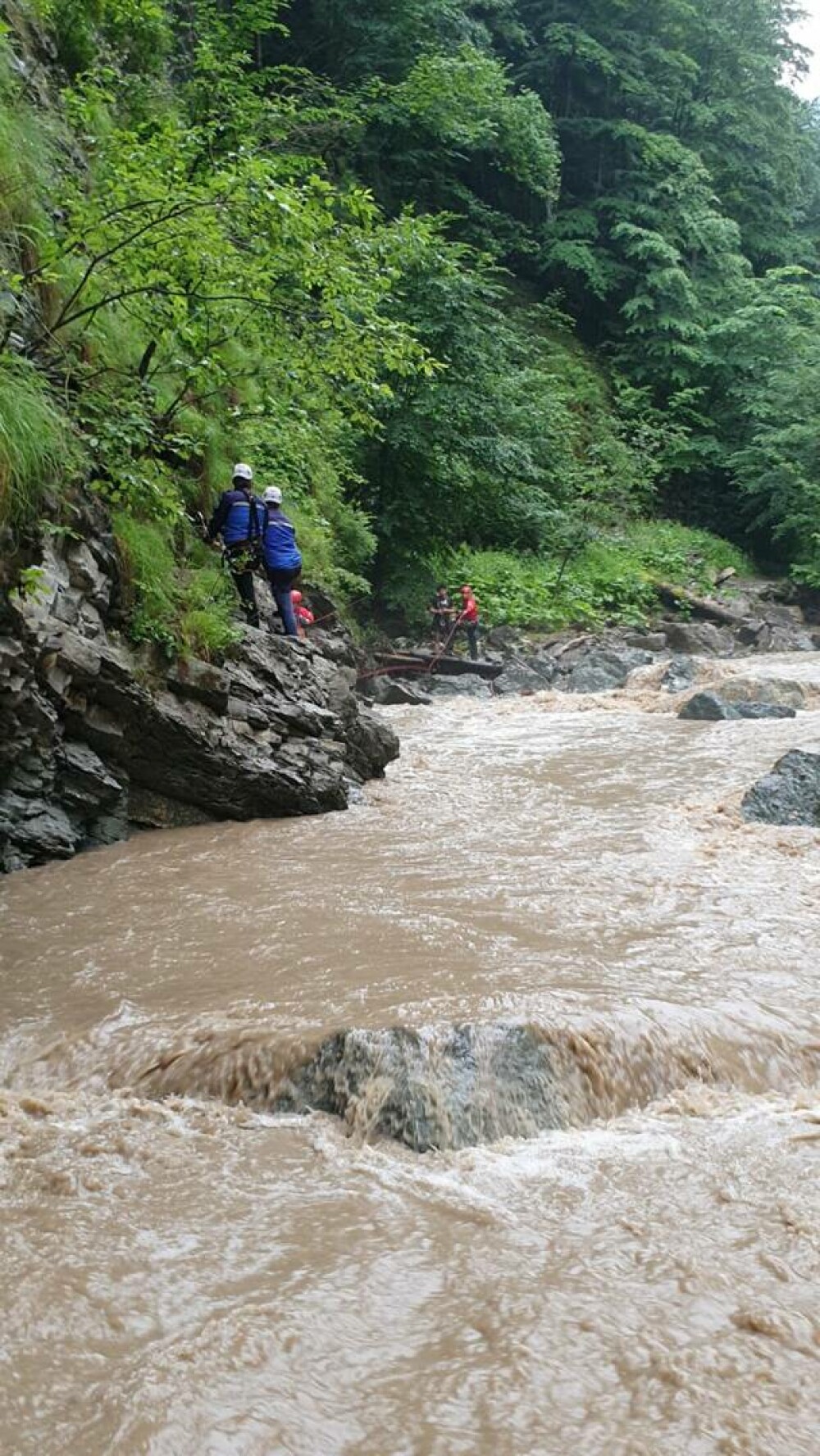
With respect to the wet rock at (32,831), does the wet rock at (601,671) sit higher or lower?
higher

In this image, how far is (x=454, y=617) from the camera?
64.8 ft

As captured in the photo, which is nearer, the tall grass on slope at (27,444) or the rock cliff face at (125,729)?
the tall grass on slope at (27,444)

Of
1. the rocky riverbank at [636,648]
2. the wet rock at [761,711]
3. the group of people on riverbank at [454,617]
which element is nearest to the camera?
the wet rock at [761,711]

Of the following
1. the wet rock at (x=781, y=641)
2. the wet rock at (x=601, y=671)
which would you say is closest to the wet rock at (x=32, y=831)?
the wet rock at (x=601, y=671)

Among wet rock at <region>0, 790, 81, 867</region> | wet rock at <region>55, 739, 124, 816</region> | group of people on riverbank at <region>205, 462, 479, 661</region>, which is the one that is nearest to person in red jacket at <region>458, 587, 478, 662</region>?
group of people on riverbank at <region>205, 462, 479, 661</region>

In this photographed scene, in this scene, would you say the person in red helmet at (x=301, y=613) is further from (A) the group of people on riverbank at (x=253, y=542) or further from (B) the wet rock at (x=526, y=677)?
(B) the wet rock at (x=526, y=677)

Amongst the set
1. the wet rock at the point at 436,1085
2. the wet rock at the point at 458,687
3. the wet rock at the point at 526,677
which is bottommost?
the wet rock at the point at 458,687

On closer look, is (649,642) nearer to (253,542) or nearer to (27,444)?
(253,542)

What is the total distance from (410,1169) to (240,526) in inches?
297

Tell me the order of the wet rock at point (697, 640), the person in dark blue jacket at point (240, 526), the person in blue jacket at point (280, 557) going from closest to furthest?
the person in dark blue jacket at point (240, 526) → the person in blue jacket at point (280, 557) → the wet rock at point (697, 640)

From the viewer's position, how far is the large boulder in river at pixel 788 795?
7.93 metres

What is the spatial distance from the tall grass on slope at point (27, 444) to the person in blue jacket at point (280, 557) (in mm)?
3629

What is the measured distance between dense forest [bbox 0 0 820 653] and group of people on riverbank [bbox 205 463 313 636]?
41 centimetres

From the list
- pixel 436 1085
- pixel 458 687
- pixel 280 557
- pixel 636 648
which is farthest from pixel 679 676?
pixel 436 1085
